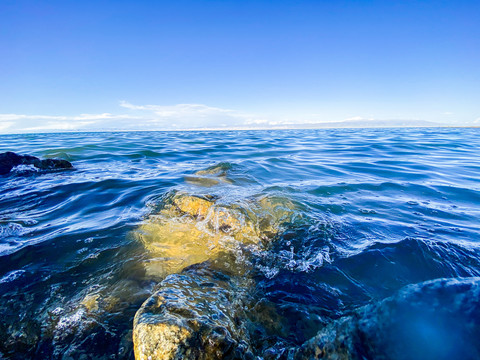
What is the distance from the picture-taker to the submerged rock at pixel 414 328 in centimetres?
107

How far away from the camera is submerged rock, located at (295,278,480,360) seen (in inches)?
42.1

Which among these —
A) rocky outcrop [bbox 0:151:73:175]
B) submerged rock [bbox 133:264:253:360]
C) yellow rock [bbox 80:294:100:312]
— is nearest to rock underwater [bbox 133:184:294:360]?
submerged rock [bbox 133:264:253:360]

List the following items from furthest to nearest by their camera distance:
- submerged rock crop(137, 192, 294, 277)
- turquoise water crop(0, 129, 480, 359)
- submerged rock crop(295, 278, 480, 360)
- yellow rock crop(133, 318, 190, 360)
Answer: submerged rock crop(137, 192, 294, 277) < turquoise water crop(0, 129, 480, 359) < yellow rock crop(133, 318, 190, 360) < submerged rock crop(295, 278, 480, 360)

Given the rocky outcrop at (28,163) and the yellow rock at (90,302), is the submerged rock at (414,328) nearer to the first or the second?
the yellow rock at (90,302)

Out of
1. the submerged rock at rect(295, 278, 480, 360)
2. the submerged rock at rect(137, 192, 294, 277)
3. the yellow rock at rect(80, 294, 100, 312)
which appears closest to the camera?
the submerged rock at rect(295, 278, 480, 360)

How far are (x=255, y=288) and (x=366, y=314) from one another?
43.2 inches

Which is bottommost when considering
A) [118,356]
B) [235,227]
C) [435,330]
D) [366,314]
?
[118,356]

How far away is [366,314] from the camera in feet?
4.41

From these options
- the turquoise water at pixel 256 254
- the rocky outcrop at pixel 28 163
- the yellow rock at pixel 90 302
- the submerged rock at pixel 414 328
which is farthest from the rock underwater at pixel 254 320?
the rocky outcrop at pixel 28 163

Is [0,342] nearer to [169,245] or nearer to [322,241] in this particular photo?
[169,245]

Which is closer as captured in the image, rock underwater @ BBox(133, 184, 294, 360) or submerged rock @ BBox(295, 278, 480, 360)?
submerged rock @ BBox(295, 278, 480, 360)

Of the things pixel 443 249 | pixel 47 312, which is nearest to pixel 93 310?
pixel 47 312

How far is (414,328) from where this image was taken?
1.17 m

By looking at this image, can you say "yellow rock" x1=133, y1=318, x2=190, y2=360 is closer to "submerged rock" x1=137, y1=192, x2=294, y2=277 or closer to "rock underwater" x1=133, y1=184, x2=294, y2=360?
"rock underwater" x1=133, y1=184, x2=294, y2=360
